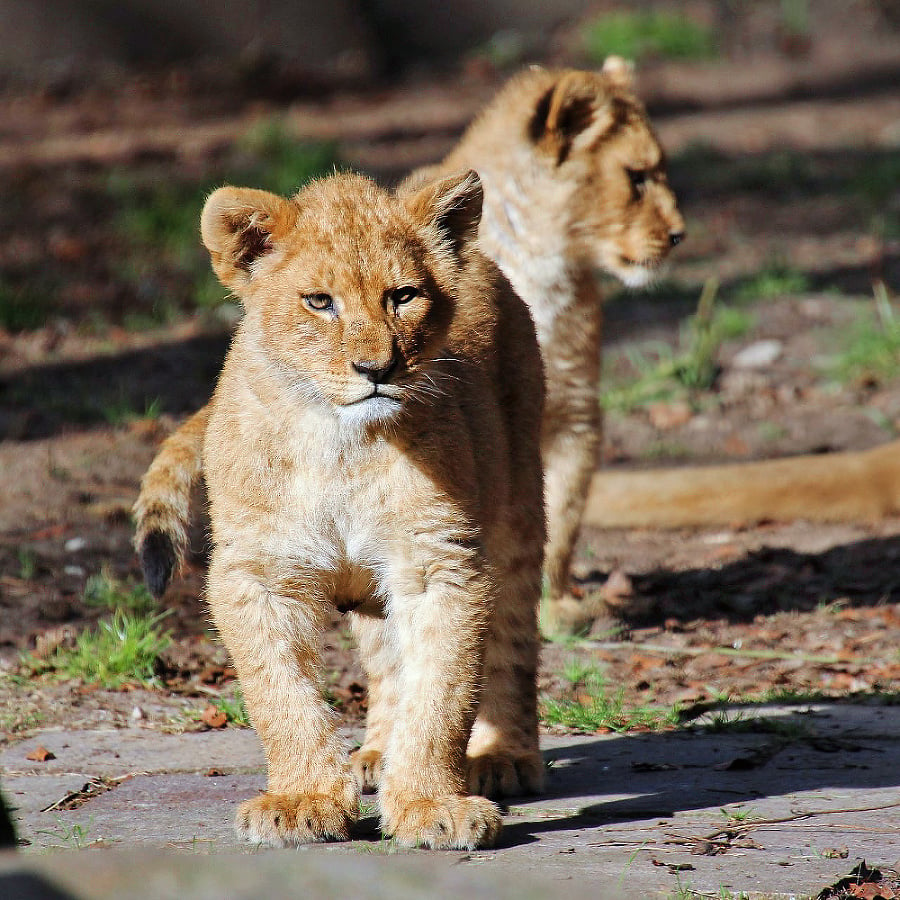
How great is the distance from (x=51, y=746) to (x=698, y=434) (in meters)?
4.74

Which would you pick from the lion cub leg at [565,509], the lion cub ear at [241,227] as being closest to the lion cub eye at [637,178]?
the lion cub leg at [565,509]

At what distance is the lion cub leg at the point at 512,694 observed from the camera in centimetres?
390

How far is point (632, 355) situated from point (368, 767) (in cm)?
537

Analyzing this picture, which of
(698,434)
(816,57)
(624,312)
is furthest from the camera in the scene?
(816,57)

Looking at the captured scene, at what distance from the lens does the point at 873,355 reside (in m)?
8.74

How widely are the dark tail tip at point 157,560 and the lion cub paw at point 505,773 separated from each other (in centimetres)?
90

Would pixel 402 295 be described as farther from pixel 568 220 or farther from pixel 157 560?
pixel 568 220

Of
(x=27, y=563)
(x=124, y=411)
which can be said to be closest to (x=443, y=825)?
(x=27, y=563)

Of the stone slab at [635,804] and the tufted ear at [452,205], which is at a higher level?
the tufted ear at [452,205]

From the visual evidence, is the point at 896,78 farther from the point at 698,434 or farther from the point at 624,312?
the point at 698,434

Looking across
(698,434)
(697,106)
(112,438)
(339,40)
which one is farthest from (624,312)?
(339,40)

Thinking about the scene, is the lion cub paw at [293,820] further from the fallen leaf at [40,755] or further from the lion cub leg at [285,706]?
the fallen leaf at [40,755]

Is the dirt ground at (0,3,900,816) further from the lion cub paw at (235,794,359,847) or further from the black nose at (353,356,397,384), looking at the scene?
the black nose at (353,356,397,384)

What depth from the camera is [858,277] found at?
33.1 feet
